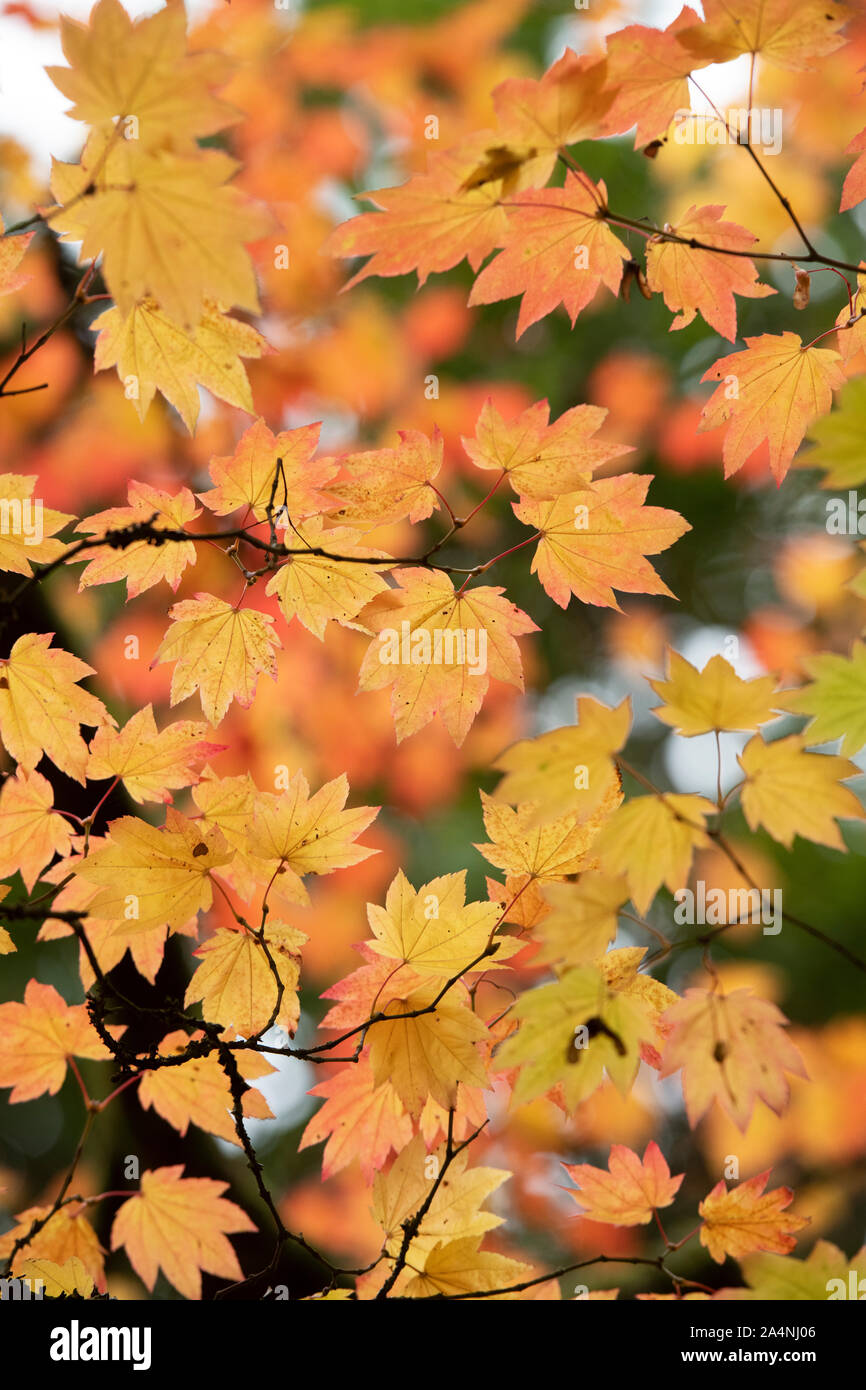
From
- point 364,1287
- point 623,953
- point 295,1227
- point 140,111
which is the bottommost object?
point 295,1227

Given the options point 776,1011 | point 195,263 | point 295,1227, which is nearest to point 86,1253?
point 776,1011

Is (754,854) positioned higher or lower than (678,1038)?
lower

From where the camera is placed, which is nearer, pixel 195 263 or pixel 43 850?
pixel 195 263

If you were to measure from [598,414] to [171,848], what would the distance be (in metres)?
0.76

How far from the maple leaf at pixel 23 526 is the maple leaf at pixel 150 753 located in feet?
0.79

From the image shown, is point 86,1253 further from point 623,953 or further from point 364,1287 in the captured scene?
point 623,953

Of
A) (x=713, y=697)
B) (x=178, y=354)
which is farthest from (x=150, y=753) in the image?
(x=713, y=697)

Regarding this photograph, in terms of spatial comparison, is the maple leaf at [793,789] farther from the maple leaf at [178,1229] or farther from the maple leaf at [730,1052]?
the maple leaf at [178,1229]

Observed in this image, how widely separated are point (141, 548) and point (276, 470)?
0.22m

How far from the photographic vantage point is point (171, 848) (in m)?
1.17

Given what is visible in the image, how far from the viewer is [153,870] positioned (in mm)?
1162

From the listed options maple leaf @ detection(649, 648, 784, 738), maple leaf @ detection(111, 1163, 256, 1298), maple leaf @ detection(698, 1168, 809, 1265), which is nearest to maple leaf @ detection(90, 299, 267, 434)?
maple leaf @ detection(649, 648, 784, 738)

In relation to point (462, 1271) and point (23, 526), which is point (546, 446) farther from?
point (462, 1271)
